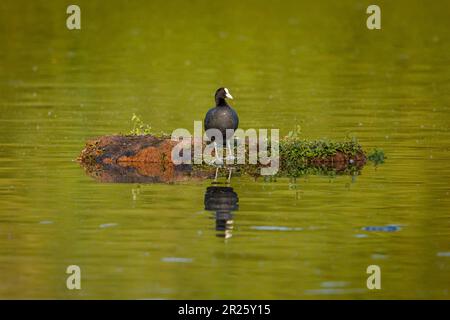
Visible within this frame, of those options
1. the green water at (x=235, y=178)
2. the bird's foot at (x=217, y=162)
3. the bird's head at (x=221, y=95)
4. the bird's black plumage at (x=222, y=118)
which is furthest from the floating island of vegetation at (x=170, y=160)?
the bird's head at (x=221, y=95)

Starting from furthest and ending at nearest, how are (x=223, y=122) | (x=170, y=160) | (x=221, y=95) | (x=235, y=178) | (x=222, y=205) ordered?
(x=170, y=160), (x=221, y=95), (x=223, y=122), (x=235, y=178), (x=222, y=205)

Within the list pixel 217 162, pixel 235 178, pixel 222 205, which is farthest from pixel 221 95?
pixel 222 205

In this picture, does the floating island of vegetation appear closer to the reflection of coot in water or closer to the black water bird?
the black water bird

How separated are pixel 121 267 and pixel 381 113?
17197mm

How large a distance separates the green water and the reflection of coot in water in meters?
0.16

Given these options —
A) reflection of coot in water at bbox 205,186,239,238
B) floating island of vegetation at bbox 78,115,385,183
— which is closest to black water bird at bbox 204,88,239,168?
floating island of vegetation at bbox 78,115,385,183

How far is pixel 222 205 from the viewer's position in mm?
21016

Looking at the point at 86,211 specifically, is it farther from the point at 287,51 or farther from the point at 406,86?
the point at 287,51

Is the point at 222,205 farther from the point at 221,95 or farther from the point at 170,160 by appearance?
the point at 221,95

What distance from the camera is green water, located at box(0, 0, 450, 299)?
16812 millimetres

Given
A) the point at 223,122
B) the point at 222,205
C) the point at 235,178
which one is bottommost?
the point at 222,205

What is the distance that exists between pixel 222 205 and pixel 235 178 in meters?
2.42

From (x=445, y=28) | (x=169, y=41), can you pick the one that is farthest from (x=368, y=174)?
(x=445, y=28)

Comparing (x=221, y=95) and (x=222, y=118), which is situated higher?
(x=221, y=95)
